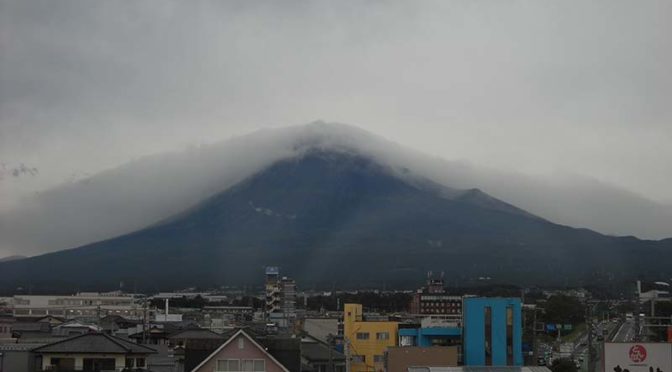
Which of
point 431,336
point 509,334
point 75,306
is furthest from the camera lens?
point 75,306

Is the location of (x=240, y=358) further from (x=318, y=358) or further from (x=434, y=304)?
(x=434, y=304)

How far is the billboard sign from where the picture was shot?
928 inches

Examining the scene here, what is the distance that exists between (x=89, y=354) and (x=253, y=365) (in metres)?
4.41

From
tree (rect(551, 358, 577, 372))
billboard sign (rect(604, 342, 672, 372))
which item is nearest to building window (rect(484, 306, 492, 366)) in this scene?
tree (rect(551, 358, 577, 372))

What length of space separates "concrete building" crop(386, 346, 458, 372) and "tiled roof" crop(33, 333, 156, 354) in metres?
11.0

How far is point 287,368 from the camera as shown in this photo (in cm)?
2314

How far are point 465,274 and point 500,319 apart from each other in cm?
11336

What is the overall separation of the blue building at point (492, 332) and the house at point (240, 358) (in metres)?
14.1

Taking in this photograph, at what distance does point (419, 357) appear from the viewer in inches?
1304

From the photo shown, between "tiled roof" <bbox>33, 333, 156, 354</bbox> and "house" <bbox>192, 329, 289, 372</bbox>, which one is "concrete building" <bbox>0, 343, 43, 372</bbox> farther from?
"house" <bbox>192, 329, 289, 372</bbox>

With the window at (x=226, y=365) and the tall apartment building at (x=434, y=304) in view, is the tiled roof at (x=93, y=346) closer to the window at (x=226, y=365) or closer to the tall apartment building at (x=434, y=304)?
the window at (x=226, y=365)

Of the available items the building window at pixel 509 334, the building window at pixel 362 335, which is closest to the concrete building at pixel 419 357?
the building window at pixel 509 334

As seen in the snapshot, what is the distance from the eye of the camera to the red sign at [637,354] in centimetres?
2370

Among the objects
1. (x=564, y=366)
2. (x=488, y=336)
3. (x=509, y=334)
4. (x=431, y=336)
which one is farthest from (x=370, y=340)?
(x=509, y=334)
